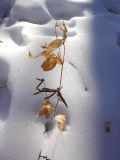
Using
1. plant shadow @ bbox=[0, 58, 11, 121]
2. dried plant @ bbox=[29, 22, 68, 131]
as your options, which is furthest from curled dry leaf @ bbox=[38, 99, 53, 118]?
plant shadow @ bbox=[0, 58, 11, 121]

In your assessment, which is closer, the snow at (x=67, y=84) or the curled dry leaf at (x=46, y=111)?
the snow at (x=67, y=84)

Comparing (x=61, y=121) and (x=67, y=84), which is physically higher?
(x=67, y=84)

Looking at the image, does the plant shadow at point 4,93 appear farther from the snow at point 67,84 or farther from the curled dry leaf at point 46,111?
the curled dry leaf at point 46,111

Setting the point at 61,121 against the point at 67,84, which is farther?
the point at 67,84

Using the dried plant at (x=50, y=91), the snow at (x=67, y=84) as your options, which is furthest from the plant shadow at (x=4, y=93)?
the dried plant at (x=50, y=91)

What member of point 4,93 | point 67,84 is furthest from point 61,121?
point 4,93

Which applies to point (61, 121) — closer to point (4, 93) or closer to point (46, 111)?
point (46, 111)
